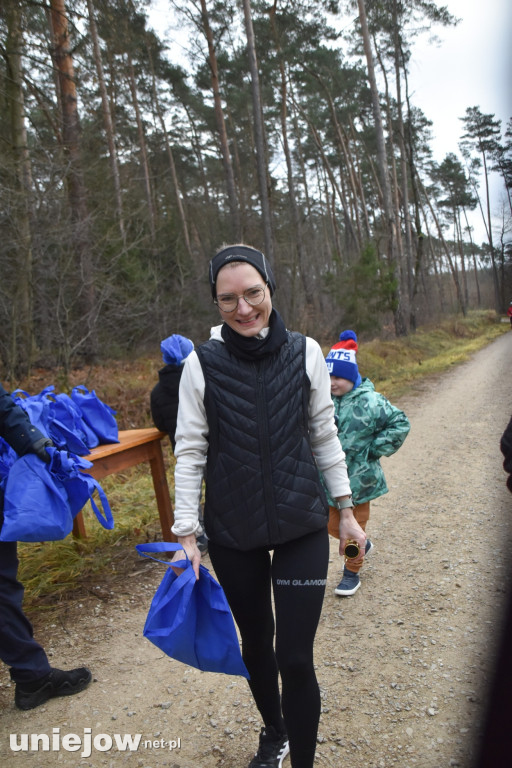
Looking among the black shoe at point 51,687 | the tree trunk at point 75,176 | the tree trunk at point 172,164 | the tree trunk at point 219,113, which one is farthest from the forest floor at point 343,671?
the tree trunk at point 172,164

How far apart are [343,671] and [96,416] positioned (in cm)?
260

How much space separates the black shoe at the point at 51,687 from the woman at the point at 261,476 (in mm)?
1417

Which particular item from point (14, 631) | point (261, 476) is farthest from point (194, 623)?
point (14, 631)

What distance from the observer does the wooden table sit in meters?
4.18

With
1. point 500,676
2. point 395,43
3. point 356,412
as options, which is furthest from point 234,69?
point 500,676

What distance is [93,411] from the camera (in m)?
4.39

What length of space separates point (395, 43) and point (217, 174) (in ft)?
32.8

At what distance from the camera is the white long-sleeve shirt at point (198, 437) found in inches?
83.5

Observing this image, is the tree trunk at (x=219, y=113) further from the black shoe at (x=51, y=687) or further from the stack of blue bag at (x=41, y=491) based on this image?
the black shoe at (x=51, y=687)

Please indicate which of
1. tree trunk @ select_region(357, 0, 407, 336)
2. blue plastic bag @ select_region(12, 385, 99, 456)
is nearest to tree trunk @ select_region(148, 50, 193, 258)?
tree trunk @ select_region(357, 0, 407, 336)

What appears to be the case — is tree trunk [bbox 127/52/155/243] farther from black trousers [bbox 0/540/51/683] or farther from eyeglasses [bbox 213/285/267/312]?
eyeglasses [bbox 213/285/267/312]

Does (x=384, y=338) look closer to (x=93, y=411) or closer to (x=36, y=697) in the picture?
(x=93, y=411)

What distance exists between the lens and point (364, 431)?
145 inches

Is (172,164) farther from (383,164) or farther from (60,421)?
(60,421)
